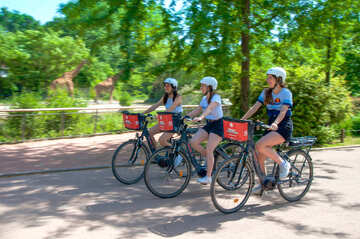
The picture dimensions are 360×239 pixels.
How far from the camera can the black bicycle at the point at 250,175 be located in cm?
523

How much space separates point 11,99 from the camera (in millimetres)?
12664

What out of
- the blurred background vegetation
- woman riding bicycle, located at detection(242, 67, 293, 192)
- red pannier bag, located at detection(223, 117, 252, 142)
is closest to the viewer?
→ red pannier bag, located at detection(223, 117, 252, 142)

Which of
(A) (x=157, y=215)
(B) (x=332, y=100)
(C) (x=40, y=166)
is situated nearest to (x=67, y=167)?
(C) (x=40, y=166)

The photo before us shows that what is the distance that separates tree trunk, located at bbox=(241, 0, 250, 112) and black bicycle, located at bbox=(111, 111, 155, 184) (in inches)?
157

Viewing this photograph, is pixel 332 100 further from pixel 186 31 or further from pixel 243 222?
pixel 243 222

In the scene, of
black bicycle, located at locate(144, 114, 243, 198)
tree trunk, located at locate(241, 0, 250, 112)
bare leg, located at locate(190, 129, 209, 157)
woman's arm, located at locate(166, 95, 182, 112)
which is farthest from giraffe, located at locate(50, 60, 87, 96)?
bare leg, located at locate(190, 129, 209, 157)

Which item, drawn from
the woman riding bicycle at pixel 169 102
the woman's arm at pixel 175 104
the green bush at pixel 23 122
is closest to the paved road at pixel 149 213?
the woman riding bicycle at pixel 169 102

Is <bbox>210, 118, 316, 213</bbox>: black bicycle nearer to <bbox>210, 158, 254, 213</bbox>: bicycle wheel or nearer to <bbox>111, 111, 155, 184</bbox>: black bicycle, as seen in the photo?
<bbox>210, 158, 254, 213</bbox>: bicycle wheel

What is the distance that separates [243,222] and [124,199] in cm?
193

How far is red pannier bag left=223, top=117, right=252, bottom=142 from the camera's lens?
5.05 metres

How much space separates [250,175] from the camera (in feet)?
17.8

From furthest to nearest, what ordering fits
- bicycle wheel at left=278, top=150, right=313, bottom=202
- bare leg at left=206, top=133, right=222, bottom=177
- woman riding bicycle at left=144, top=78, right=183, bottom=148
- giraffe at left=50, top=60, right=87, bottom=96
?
1. giraffe at left=50, top=60, right=87, bottom=96
2. woman riding bicycle at left=144, top=78, right=183, bottom=148
3. bicycle wheel at left=278, top=150, right=313, bottom=202
4. bare leg at left=206, top=133, right=222, bottom=177

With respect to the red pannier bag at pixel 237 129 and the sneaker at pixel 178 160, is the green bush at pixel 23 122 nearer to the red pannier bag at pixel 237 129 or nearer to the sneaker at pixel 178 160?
the sneaker at pixel 178 160

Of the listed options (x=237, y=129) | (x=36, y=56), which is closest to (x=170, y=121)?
(x=237, y=129)
